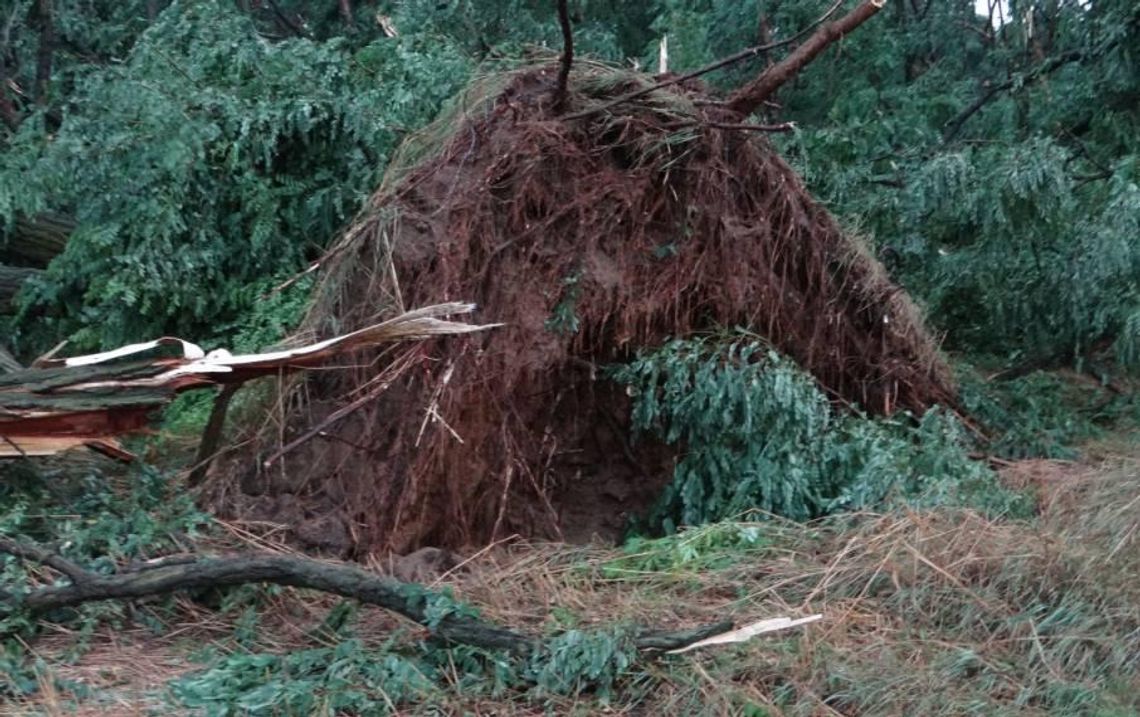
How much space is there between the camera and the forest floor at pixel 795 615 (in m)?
A: 5.03

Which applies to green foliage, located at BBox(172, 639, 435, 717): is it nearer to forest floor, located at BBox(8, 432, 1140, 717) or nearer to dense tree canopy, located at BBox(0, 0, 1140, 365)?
forest floor, located at BBox(8, 432, 1140, 717)

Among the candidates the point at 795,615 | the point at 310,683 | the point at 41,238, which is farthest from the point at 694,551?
the point at 41,238

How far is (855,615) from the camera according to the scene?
5629 mm

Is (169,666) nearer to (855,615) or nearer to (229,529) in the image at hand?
(229,529)

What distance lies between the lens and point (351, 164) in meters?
10.1

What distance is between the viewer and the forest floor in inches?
198

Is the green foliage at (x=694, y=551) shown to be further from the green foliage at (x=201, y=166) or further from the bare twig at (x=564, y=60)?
the green foliage at (x=201, y=166)

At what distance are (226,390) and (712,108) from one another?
339 centimetres

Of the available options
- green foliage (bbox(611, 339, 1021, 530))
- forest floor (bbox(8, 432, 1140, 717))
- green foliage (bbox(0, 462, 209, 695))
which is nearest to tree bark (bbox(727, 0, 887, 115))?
green foliage (bbox(611, 339, 1021, 530))

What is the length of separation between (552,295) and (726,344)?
106 centimetres

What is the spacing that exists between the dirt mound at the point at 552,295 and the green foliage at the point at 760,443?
13.6 inches

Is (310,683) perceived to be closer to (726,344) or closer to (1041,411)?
(726,344)

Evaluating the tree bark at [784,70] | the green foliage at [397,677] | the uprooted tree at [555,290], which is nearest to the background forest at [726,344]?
the green foliage at [397,677]

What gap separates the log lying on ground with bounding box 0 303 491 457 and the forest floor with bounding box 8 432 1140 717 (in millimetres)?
1072
